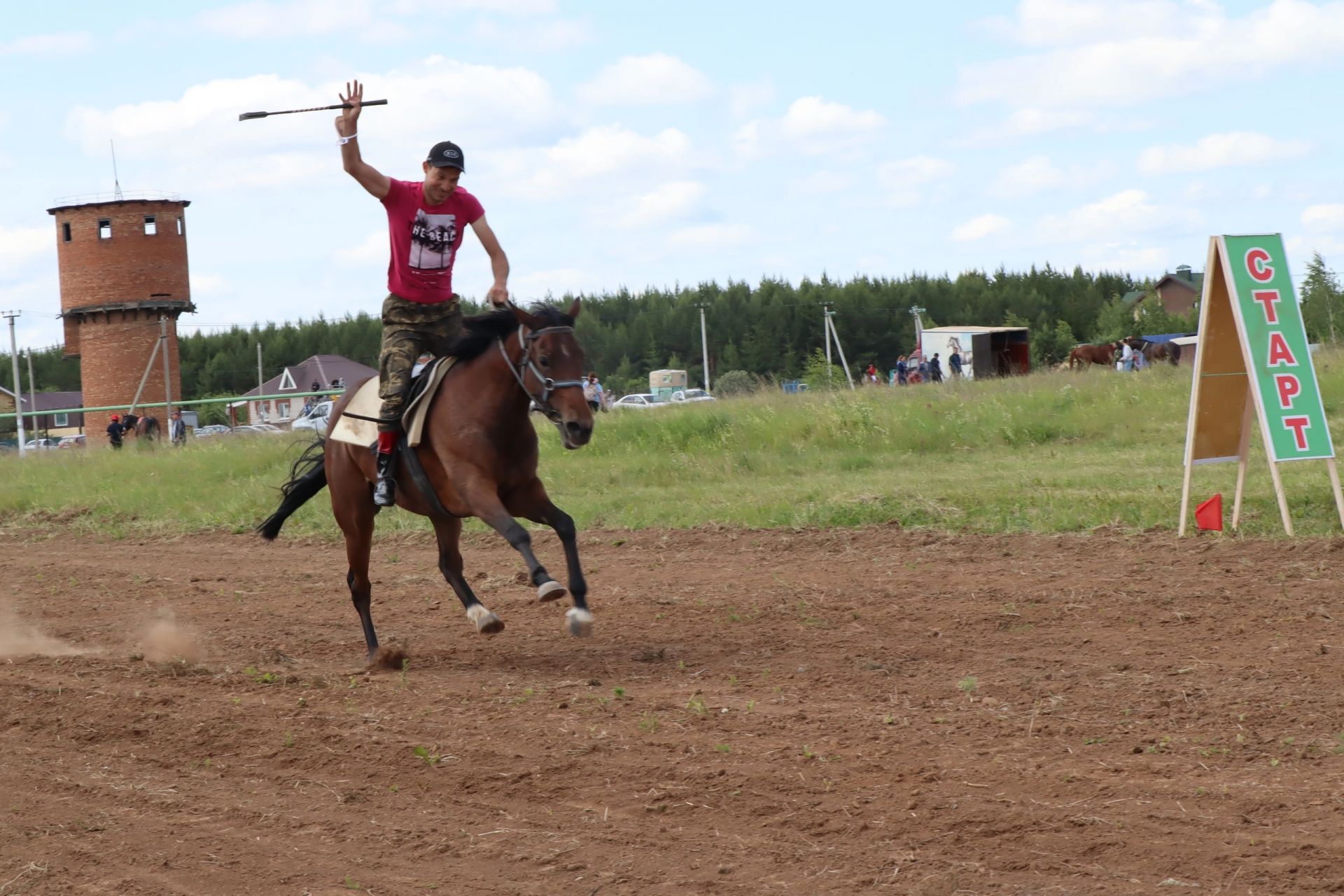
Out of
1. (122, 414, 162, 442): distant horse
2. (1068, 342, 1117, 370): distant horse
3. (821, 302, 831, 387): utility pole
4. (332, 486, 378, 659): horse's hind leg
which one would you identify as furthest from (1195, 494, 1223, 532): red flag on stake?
(821, 302, 831, 387): utility pole

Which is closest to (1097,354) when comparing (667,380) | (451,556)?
(667,380)

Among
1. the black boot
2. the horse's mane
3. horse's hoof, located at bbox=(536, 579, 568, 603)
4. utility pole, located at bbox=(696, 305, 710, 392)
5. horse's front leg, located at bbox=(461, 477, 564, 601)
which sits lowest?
horse's hoof, located at bbox=(536, 579, 568, 603)

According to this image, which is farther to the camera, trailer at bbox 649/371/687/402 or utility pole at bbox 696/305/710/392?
utility pole at bbox 696/305/710/392

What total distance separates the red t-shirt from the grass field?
5.95 meters

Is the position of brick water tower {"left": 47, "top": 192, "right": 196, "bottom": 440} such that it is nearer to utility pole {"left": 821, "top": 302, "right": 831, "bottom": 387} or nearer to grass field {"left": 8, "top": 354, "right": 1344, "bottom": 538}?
grass field {"left": 8, "top": 354, "right": 1344, "bottom": 538}

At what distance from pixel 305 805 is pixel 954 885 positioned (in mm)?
2507

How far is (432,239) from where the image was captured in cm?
848

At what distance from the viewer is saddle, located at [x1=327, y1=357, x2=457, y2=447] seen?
845cm

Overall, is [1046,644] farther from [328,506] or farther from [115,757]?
[328,506]

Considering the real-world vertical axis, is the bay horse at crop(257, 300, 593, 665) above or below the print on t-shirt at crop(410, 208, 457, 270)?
below

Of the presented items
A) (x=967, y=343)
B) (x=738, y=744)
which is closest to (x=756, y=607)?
(x=738, y=744)

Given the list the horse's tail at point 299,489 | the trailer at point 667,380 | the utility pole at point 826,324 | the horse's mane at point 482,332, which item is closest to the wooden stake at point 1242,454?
the horse's mane at point 482,332

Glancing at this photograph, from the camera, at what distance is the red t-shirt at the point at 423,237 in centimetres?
831

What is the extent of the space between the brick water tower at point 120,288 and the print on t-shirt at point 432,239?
42980 millimetres
